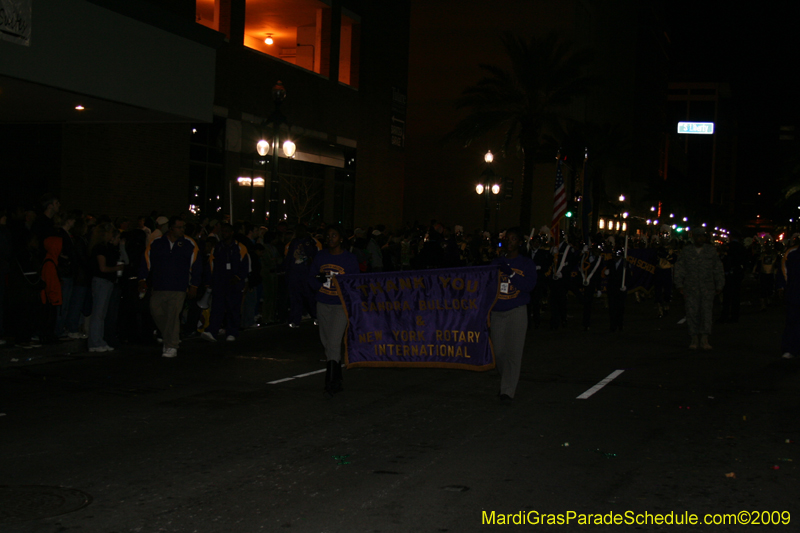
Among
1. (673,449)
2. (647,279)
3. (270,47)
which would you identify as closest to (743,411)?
(673,449)

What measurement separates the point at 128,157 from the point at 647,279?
13938 mm

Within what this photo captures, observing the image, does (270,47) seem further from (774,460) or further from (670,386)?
(774,460)

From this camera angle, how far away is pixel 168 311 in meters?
12.1

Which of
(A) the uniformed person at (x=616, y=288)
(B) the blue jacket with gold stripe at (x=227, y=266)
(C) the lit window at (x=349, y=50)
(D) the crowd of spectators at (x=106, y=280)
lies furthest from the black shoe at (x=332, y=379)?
(C) the lit window at (x=349, y=50)

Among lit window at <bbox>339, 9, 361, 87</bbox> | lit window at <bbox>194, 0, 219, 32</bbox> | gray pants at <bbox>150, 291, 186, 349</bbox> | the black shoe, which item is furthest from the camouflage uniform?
lit window at <bbox>339, 9, 361, 87</bbox>

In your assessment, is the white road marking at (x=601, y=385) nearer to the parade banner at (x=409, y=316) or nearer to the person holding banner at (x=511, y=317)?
the person holding banner at (x=511, y=317)

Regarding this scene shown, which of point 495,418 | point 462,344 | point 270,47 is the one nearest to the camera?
point 495,418

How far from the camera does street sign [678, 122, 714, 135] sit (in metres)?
43.4

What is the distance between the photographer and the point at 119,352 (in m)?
12.6

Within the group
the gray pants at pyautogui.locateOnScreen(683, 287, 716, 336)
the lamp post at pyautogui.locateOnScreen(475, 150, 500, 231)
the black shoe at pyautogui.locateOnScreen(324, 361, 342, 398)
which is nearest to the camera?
the black shoe at pyautogui.locateOnScreen(324, 361, 342, 398)

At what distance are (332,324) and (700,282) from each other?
24.1ft

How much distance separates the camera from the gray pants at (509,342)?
9094mm

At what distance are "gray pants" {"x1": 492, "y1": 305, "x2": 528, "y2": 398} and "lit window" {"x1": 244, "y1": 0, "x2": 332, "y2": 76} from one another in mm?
22402

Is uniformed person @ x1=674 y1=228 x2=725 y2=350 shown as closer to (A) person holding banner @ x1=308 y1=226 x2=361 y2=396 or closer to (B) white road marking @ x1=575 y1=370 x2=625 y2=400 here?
(B) white road marking @ x1=575 y1=370 x2=625 y2=400
